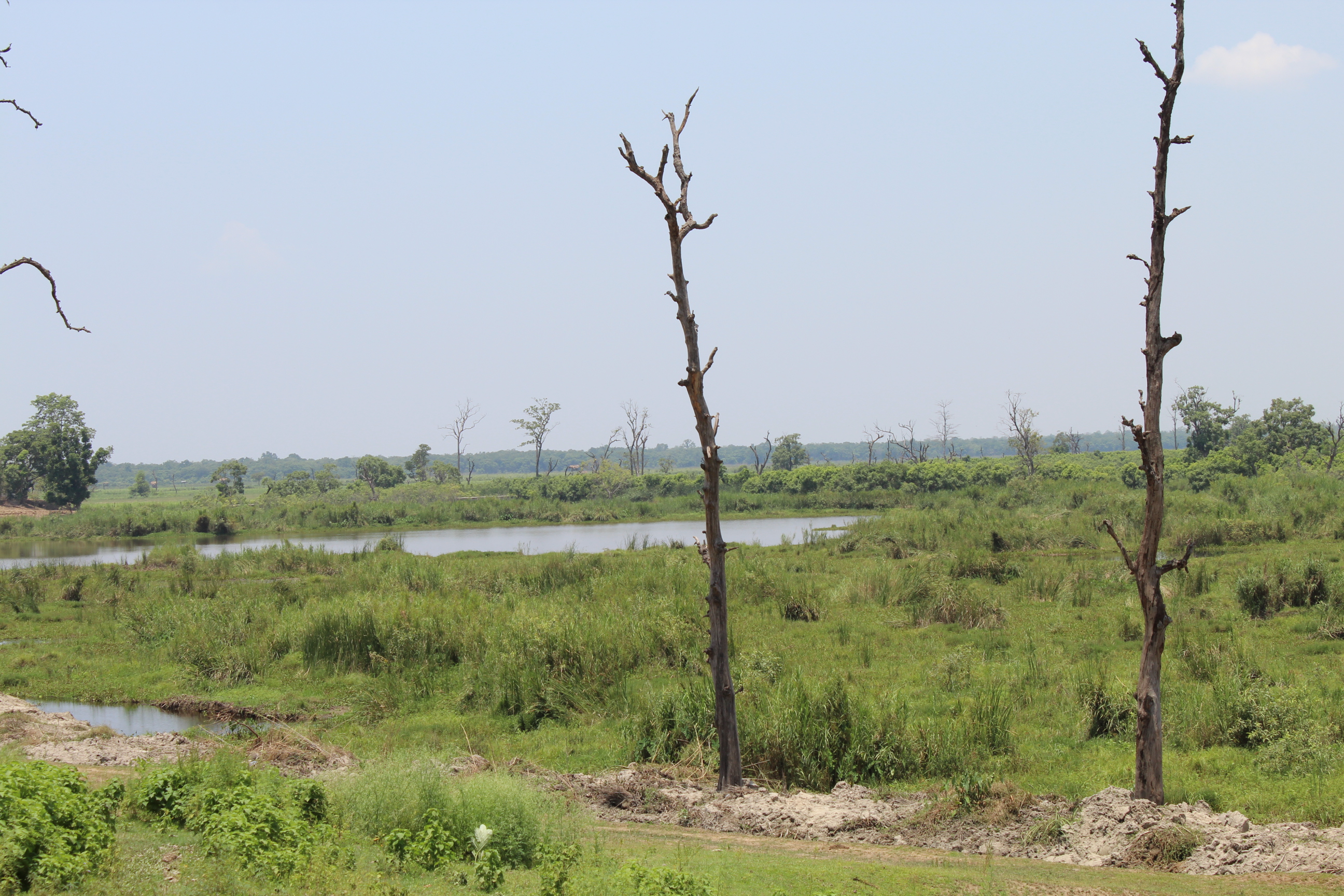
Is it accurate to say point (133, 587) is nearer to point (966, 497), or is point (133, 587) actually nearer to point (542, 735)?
point (542, 735)

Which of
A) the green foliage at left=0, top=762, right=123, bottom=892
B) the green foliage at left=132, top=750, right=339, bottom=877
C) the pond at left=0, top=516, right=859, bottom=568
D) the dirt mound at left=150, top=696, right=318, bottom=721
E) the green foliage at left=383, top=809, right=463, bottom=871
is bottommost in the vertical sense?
the dirt mound at left=150, top=696, right=318, bottom=721

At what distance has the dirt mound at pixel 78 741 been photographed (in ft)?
34.2

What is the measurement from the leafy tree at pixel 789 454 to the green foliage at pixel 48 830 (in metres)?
94.9

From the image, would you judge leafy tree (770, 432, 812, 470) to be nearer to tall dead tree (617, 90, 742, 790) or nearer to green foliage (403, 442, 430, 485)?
green foliage (403, 442, 430, 485)

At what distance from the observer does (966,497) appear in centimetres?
4553

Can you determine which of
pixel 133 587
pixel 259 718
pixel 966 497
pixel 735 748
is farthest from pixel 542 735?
pixel 966 497

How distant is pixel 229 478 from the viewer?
85.6m

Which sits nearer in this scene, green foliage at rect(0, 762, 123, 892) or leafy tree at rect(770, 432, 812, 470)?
green foliage at rect(0, 762, 123, 892)

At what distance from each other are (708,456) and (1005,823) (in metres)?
3.93

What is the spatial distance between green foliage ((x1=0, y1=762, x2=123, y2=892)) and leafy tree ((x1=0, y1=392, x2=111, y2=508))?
72710mm

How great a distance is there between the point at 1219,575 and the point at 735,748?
49.4 ft

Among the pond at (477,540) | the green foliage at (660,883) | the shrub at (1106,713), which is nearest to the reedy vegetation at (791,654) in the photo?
the shrub at (1106,713)

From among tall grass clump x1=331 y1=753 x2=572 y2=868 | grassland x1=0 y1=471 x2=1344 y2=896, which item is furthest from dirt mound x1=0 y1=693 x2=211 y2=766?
tall grass clump x1=331 y1=753 x2=572 y2=868

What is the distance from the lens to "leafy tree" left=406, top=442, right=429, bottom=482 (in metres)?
101
